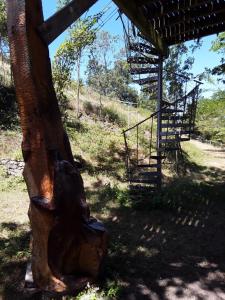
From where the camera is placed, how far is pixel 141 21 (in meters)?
5.55

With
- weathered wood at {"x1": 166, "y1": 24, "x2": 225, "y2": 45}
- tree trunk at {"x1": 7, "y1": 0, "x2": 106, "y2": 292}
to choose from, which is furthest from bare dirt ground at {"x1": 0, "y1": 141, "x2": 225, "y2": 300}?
weathered wood at {"x1": 166, "y1": 24, "x2": 225, "y2": 45}

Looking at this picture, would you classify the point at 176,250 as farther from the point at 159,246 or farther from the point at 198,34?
the point at 198,34

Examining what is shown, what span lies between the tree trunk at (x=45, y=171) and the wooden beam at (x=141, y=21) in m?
1.94

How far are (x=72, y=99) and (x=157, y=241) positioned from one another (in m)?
12.8

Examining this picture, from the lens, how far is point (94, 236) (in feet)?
11.3

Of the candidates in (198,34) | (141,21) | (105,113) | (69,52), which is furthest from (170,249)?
(105,113)

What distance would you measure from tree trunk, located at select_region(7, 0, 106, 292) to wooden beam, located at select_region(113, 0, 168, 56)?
1.94 metres

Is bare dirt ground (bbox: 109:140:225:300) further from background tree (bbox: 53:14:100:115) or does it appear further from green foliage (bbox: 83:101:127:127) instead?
green foliage (bbox: 83:101:127:127)

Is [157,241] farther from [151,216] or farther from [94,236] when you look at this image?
[94,236]

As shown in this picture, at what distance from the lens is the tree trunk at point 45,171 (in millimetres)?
3129

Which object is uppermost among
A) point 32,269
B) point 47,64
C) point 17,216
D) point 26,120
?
point 47,64

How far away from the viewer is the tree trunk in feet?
10.3

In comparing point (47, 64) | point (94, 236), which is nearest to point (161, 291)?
point (94, 236)

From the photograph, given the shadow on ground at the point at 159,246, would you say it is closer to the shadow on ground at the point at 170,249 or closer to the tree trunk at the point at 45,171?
the shadow on ground at the point at 170,249
